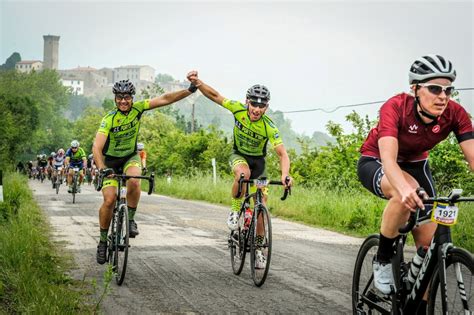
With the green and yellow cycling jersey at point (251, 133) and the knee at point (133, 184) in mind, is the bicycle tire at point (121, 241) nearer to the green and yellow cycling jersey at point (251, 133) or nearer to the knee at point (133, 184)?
the knee at point (133, 184)

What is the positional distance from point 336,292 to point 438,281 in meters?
3.07

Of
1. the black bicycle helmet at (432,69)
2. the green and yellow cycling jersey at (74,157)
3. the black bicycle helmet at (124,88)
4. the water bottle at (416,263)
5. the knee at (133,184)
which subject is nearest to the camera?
A: the water bottle at (416,263)

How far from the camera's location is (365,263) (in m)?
5.31

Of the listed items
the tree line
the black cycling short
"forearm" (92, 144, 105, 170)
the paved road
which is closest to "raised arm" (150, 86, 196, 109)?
"forearm" (92, 144, 105, 170)

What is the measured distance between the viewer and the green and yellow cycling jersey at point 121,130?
8617 mm

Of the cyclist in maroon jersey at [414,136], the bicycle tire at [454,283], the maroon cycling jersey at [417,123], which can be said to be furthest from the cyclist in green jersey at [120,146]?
the bicycle tire at [454,283]

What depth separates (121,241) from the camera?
310 inches

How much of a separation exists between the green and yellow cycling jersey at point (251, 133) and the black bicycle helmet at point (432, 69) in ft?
12.7

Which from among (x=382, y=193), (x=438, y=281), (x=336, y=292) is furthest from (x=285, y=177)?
(x=438, y=281)

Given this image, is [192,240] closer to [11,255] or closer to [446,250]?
[11,255]

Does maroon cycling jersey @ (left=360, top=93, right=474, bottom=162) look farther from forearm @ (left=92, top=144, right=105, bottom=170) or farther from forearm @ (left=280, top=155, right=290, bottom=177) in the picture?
forearm @ (left=92, top=144, right=105, bottom=170)

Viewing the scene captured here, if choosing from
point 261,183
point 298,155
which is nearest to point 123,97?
point 261,183

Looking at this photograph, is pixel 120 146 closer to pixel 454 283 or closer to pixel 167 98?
pixel 167 98

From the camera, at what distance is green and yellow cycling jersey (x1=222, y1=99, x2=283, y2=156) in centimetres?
849
